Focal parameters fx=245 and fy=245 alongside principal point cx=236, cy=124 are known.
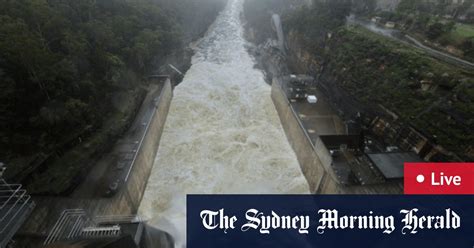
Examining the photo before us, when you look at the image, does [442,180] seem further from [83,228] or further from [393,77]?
[83,228]

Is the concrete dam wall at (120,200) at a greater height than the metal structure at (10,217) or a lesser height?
lesser

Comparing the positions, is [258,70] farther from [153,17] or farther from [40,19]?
[40,19]

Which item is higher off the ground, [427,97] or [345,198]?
[427,97]

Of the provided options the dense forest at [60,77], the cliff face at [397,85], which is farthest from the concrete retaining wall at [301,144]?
the dense forest at [60,77]

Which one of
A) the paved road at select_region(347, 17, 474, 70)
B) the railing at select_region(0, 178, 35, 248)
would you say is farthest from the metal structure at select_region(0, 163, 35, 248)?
the paved road at select_region(347, 17, 474, 70)

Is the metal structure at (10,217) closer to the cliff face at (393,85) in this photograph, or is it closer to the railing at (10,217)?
the railing at (10,217)

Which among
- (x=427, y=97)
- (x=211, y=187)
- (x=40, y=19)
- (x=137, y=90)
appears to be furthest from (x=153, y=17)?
(x=427, y=97)

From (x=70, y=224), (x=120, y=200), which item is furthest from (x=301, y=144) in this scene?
(x=70, y=224)
